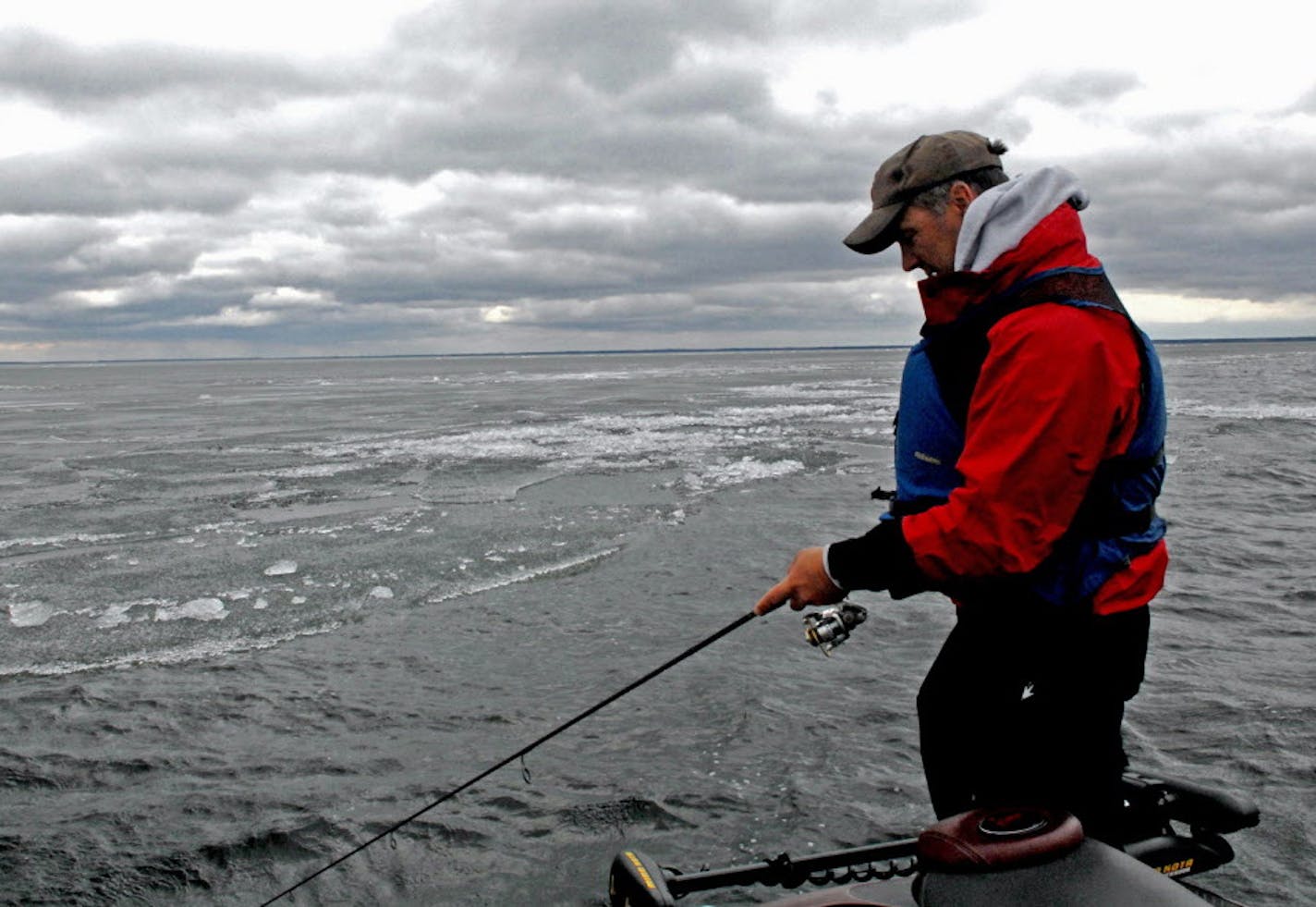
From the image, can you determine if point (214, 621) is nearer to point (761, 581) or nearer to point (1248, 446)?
point (761, 581)

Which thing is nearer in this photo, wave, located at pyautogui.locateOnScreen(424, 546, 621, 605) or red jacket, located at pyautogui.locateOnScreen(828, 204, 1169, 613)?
red jacket, located at pyautogui.locateOnScreen(828, 204, 1169, 613)

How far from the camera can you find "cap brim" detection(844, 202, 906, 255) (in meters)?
2.65

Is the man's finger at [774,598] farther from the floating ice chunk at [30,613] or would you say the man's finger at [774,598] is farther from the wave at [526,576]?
the floating ice chunk at [30,613]

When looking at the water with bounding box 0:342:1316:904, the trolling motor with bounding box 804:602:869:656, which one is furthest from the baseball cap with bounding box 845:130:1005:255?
the water with bounding box 0:342:1316:904

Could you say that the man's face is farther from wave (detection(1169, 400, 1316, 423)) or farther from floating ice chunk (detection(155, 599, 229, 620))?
wave (detection(1169, 400, 1316, 423))

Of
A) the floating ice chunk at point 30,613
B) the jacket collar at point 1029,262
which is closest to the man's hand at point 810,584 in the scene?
the jacket collar at point 1029,262

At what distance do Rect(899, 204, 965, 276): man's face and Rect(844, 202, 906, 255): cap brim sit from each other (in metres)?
0.02

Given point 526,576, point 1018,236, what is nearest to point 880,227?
point 1018,236

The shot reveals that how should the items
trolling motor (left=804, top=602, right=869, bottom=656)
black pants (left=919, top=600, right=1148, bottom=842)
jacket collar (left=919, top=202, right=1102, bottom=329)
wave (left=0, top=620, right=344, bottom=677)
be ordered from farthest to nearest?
wave (left=0, top=620, right=344, bottom=677) < trolling motor (left=804, top=602, right=869, bottom=656) < black pants (left=919, top=600, right=1148, bottom=842) < jacket collar (left=919, top=202, right=1102, bottom=329)

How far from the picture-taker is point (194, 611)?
808cm

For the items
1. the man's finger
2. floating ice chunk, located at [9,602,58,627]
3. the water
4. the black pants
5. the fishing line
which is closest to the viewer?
the black pants

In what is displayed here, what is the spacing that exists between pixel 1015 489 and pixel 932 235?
0.76m

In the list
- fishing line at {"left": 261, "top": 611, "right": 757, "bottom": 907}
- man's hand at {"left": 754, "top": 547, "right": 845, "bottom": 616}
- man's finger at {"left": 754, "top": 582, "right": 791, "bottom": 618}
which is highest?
man's hand at {"left": 754, "top": 547, "right": 845, "bottom": 616}

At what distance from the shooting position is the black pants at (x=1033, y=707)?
2.54 metres
